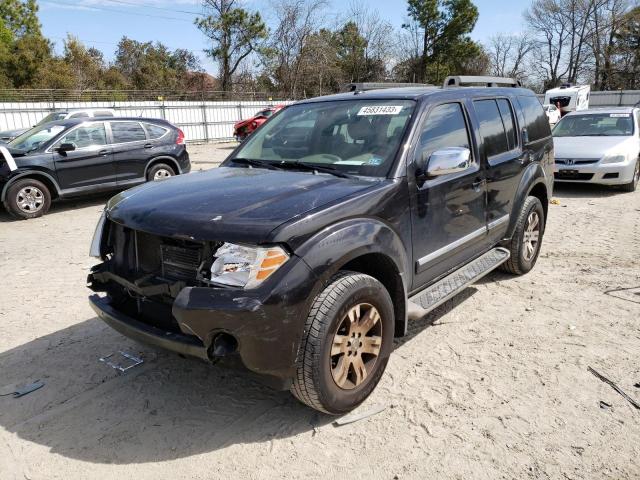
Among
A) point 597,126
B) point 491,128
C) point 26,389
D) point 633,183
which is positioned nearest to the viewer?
point 26,389


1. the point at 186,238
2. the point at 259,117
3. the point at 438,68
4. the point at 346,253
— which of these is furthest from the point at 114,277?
the point at 438,68

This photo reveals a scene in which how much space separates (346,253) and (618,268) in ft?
14.0

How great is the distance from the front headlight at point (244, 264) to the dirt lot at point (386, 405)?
55 centimetres

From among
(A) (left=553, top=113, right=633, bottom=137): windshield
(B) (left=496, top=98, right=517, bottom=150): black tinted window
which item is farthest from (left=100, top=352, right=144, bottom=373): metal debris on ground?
(A) (left=553, top=113, right=633, bottom=137): windshield

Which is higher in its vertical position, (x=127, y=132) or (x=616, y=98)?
(x=616, y=98)

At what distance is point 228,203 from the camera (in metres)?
2.89

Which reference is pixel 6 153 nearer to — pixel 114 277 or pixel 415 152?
pixel 114 277

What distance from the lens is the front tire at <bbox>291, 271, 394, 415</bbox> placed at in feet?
8.68

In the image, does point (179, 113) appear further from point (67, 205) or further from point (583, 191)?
point (583, 191)

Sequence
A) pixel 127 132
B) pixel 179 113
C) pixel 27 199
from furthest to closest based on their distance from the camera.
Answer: pixel 179 113
pixel 127 132
pixel 27 199

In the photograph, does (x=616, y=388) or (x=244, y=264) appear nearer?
(x=244, y=264)

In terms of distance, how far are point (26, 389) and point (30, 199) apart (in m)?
6.42

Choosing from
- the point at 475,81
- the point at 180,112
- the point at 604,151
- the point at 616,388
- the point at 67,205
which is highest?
the point at 180,112

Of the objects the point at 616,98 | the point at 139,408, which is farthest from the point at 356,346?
the point at 616,98
